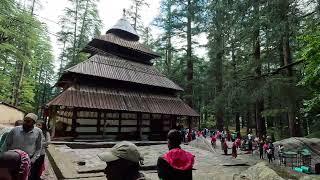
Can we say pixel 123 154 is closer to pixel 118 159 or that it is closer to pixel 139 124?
pixel 118 159

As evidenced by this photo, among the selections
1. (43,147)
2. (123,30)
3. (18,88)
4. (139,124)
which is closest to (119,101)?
(139,124)

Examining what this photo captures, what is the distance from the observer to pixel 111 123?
19219 millimetres

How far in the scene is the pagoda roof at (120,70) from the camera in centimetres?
1815

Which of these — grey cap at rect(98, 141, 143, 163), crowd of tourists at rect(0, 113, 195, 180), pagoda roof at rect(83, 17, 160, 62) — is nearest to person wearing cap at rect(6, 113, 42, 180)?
crowd of tourists at rect(0, 113, 195, 180)

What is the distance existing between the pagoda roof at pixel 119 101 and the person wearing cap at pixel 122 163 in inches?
534

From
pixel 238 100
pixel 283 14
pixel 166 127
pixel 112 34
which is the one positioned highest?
pixel 112 34

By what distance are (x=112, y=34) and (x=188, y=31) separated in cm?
1146

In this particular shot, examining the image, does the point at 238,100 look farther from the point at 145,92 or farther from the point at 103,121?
the point at 103,121

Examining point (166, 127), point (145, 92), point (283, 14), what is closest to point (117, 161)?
point (283, 14)

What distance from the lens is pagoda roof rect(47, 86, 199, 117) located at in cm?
1597

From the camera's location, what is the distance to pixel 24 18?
20875mm

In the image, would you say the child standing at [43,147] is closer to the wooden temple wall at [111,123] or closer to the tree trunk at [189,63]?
the wooden temple wall at [111,123]

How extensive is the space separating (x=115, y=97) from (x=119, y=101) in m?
0.43

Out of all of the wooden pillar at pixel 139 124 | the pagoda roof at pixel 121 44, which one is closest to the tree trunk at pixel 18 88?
the pagoda roof at pixel 121 44
